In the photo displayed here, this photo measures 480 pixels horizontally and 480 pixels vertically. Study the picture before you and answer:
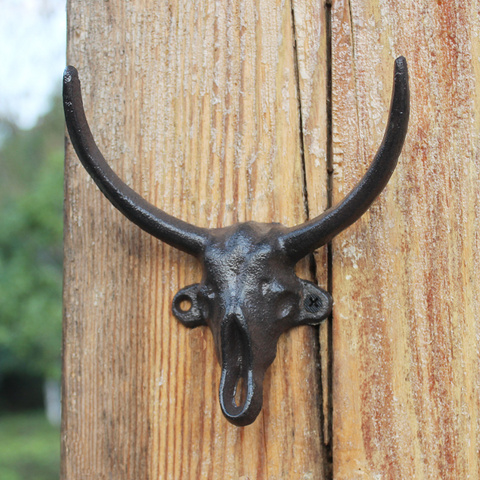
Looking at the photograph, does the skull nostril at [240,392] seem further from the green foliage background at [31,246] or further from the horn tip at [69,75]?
the green foliage background at [31,246]

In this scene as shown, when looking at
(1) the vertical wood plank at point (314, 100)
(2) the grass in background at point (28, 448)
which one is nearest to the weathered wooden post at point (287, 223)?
(1) the vertical wood plank at point (314, 100)

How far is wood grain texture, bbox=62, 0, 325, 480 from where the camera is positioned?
21.4 inches

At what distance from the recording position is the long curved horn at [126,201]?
20.9 inches

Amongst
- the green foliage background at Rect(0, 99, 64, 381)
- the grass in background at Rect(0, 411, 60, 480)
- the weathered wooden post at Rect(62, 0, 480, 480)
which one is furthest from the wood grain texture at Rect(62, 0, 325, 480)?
the green foliage background at Rect(0, 99, 64, 381)

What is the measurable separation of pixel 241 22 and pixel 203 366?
360 mm

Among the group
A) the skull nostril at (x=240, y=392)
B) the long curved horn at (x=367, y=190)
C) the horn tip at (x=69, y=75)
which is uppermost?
the horn tip at (x=69, y=75)

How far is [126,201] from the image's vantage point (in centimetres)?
54

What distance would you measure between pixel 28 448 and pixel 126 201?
25.1 feet

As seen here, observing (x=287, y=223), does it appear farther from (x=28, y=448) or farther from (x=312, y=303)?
(x=28, y=448)

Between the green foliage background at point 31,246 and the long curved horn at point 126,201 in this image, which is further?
the green foliage background at point 31,246

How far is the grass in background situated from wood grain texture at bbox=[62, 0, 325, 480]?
19.2 ft

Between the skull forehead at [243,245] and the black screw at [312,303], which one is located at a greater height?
the skull forehead at [243,245]

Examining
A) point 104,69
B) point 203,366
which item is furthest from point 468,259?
point 104,69

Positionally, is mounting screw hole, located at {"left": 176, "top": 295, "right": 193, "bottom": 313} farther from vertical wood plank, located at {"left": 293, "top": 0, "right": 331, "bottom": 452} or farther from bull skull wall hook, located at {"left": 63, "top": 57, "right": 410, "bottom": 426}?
vertical wood plank, located at {"left": 293, "top": 0, "right": 331, "bottom": 452}
